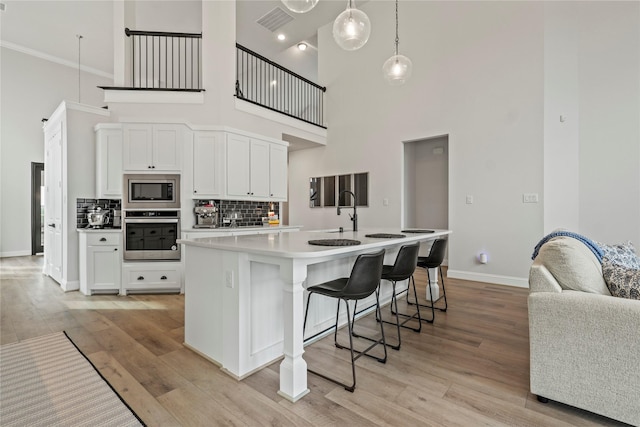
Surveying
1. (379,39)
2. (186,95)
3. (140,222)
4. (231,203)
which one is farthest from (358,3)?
(140,222)

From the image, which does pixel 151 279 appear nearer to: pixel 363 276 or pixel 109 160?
pixel 109 160

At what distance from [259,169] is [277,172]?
16.7 inches

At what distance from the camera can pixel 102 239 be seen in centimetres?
395

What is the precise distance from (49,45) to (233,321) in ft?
28.8

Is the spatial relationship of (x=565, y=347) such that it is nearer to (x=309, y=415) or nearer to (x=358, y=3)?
(x=309, y=415)

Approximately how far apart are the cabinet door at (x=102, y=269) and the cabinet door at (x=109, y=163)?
2.61 feet

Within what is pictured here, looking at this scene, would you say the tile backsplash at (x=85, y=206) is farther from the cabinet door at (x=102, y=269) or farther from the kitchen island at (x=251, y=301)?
the kitchen island at (x=251, y=301)

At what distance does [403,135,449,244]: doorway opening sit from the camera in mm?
5812

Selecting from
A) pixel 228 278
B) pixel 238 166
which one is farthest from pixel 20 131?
pixel 228 278

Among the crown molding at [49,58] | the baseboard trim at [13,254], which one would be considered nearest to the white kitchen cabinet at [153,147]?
the baseboard trim at [13,254]

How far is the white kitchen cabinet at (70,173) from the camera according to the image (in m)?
4.12

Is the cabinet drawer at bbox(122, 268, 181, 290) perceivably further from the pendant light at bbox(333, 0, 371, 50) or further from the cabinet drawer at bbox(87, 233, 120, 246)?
the pendant light at bbox(333, 0, 371, 50)

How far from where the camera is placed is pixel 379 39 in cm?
585

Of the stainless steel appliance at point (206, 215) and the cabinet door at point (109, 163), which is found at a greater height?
the cabinet door at point (109, 163)
